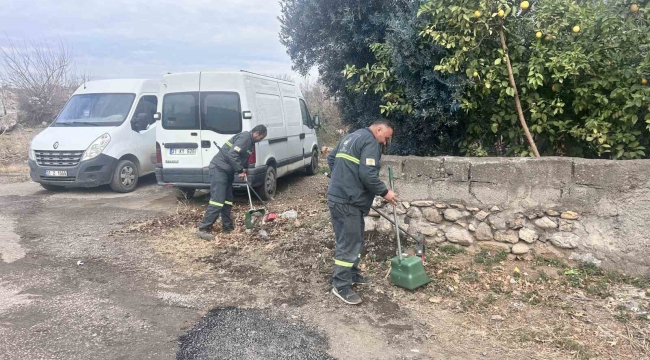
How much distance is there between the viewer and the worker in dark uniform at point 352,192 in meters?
4.32

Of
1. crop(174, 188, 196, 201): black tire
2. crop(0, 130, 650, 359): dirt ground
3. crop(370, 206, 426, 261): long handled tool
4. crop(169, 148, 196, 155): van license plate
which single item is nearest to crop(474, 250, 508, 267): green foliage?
crop(0, 130, 650, 359): dirt ground

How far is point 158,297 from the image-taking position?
455 cm

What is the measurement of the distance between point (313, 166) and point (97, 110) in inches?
200

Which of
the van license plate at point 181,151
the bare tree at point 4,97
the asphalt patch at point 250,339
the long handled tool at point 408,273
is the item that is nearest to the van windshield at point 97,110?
the van license plate at point 181,151

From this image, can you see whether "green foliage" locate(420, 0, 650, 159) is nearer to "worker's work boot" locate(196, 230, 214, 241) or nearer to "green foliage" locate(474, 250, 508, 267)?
"green foliage" locate(474, 250, 508, 267)

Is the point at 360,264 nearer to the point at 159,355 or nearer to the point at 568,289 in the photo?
the point at 568,289

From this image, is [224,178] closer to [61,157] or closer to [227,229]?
[227,229]

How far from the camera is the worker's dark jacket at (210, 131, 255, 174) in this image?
651 cm

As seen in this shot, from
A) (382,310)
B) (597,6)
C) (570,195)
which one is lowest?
(382,310)

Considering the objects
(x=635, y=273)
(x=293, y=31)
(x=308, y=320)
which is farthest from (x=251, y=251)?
(x=635, y=273)

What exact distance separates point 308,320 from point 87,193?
767cm

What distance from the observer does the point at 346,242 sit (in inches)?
176

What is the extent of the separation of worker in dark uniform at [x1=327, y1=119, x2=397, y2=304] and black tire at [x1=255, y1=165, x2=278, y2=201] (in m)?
4.05

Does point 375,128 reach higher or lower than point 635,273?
higher
